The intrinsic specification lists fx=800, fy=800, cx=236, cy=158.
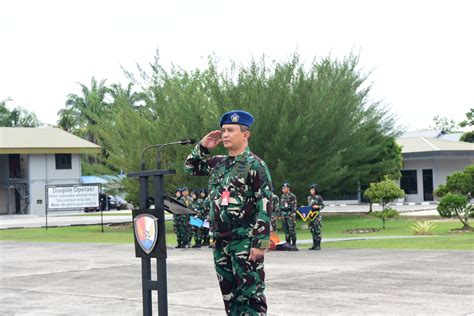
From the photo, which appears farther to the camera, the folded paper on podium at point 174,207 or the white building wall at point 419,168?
the white building wall at point 419,168

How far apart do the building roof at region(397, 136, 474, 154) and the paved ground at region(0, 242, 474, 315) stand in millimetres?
39888

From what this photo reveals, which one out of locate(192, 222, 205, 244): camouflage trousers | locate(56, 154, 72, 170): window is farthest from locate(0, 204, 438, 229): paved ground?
locate(192, 222, 205, 244): camouflage trousers

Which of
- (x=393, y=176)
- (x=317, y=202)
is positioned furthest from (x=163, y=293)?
(x=393, y=176)

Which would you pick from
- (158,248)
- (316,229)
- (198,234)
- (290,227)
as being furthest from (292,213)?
(158,248)

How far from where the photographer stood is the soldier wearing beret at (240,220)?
21.4ft

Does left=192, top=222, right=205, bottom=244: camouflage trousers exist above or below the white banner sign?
below

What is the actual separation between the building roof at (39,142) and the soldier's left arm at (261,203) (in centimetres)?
5509

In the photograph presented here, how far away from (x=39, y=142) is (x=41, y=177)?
2.82 meters

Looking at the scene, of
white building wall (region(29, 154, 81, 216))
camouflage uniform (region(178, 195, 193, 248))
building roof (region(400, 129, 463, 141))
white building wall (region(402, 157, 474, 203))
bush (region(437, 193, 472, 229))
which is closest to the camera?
camouflage uniform (region(178, 195, 193, 248))

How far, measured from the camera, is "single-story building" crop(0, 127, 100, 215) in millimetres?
63625

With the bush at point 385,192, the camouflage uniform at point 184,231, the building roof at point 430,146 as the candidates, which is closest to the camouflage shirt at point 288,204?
the camouflage uniform at point 184,231

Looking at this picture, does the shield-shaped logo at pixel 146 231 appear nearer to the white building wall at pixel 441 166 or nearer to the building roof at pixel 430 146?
the building roof at pixel 430 146

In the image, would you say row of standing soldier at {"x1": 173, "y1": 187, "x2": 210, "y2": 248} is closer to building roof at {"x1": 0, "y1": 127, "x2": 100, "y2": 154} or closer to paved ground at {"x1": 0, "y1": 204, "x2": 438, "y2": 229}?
paved ground at {"x1": 0, "y1": 204, "x2": 438, "y2": 229}

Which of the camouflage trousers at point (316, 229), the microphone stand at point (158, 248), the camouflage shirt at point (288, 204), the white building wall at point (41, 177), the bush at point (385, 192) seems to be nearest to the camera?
the microphone stand at point (158, 248)
